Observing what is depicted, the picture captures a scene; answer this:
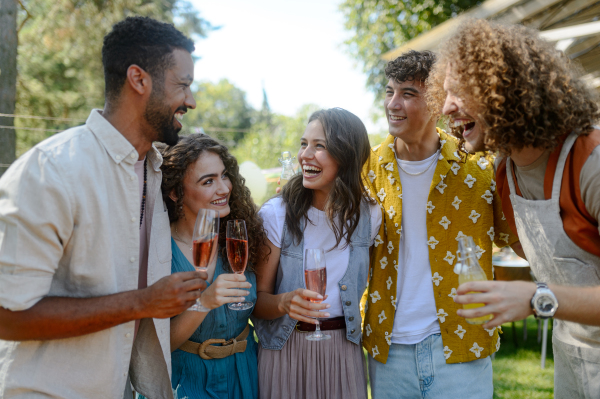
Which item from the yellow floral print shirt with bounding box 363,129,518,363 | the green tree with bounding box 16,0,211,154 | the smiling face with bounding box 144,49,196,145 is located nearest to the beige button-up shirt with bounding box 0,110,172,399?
the smiling face with bounding box 144,49,196,145

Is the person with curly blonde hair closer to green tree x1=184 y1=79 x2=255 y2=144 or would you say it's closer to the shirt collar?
the shirt collar

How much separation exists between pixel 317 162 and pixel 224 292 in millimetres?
1240

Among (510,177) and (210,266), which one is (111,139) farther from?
(510,177)

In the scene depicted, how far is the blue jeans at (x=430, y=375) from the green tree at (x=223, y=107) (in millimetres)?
57845

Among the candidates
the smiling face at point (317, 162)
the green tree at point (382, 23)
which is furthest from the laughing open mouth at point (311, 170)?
the green tree at point (382, 23)

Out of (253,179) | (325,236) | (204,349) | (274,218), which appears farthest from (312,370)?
(253,179)

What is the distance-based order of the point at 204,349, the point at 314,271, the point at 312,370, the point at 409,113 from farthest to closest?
the point at 409,113
the point at 312,370
the point at 204,349
the point at 314,271

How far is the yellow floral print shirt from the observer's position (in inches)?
111

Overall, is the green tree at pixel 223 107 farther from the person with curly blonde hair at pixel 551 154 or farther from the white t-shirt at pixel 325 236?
the person with curly blonde hair at pixel 551 154

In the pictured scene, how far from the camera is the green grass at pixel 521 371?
17.9 feet

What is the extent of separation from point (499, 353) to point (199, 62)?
21416 mm

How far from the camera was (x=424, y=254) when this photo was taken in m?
2.95

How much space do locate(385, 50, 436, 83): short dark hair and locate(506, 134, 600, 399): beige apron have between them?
1.18 metres

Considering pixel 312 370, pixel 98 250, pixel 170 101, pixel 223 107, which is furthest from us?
pixel 223 107
